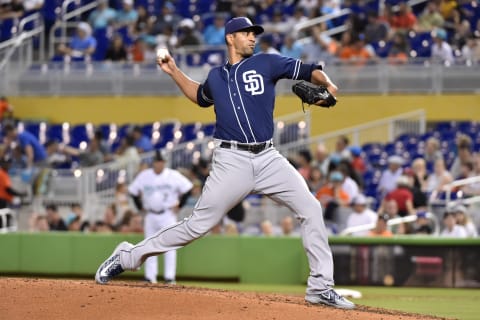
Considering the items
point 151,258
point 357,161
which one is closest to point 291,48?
point 357,161

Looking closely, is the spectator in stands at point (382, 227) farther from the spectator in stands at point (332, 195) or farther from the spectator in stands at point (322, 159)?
the spectator in stands at point (322, 159)

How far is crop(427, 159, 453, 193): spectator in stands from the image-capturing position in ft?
57.9

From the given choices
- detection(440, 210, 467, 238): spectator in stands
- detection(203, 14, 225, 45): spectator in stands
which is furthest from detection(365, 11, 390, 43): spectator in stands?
detection(440, 210, 467, 238): spectator in stands

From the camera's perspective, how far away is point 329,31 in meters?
23.5

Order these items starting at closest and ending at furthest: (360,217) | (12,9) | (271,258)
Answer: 1. (271,258)
2. (360,217)
3. (12,9)

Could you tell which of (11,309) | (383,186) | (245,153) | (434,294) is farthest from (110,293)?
(383,186)

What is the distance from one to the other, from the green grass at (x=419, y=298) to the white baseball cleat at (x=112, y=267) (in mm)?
3315

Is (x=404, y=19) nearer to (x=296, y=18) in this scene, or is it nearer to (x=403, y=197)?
(x=296, y=18)

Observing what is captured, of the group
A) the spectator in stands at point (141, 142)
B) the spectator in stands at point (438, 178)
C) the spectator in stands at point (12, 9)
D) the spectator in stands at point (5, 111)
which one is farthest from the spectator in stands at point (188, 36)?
the spectator in stands at point (438, 178)

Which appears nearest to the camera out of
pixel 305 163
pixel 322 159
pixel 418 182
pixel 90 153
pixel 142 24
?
pixel 418 182

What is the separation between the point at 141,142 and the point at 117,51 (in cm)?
272

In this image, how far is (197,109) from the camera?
2344 centimetres

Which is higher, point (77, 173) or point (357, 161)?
point (357, 161)

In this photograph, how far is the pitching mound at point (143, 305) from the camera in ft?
28.1
